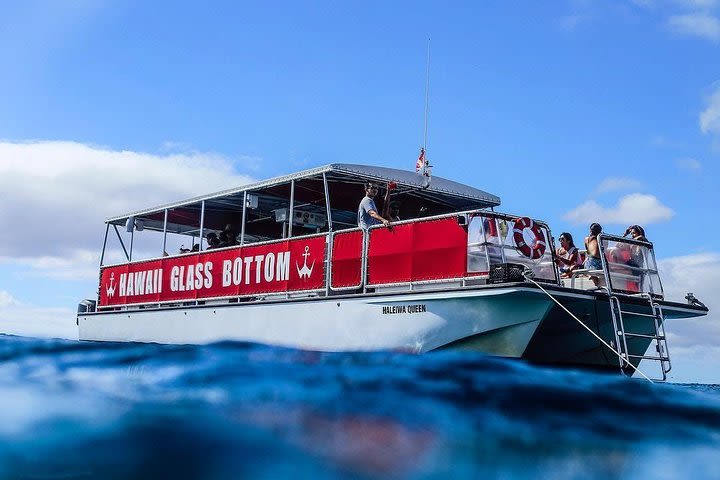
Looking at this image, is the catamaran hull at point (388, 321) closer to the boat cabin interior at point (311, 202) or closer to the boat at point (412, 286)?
the boat at point (412, 286)

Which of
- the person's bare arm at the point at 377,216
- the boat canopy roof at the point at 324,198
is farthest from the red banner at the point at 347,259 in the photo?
the boat canopy roof at the point at 324,198

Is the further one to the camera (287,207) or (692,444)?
(287,207)

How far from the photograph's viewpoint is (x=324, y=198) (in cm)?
1461

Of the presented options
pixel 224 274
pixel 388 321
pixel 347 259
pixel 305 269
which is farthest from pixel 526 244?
pixel 224 274

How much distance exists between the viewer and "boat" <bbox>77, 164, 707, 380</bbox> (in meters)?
9.86

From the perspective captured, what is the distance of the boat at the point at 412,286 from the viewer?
986cm

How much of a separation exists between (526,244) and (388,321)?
7.29 feet

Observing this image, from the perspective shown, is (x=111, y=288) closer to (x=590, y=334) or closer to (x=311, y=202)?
(x=311, y=202)

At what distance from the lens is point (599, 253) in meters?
11.2

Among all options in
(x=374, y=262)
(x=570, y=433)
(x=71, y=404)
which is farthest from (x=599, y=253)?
(x=71, y=404)

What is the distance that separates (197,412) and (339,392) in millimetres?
1768

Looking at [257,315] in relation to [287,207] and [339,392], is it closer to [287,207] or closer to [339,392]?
[287,207]

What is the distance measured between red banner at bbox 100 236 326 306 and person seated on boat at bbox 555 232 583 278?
391cm

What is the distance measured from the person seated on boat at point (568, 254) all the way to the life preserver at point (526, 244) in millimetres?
1914
